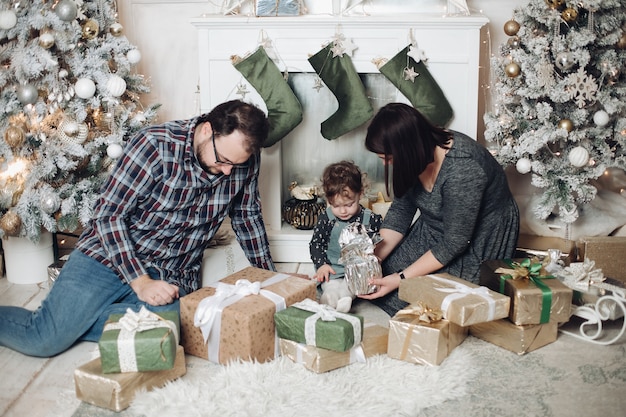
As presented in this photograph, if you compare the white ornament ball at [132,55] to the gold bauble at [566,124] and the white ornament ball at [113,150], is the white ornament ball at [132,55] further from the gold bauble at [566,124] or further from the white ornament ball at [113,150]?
the gold bauble at [566,124]

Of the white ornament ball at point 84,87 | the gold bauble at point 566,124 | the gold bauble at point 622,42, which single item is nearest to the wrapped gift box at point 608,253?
the gold bauble at point 566,124

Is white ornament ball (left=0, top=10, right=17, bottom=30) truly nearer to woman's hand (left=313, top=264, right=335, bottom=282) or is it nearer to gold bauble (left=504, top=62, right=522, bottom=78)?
woman's hand (left=313, top=264, right=335, bottom=282)

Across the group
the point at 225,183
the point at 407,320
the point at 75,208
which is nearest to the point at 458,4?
the point at 225,183

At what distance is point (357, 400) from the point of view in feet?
6.32

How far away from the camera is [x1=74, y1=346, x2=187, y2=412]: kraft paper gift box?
1879 millimetres

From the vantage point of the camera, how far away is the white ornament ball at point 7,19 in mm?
2695

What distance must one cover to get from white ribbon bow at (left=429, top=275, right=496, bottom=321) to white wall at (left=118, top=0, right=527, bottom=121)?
1.69m

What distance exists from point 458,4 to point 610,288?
63.1 inches

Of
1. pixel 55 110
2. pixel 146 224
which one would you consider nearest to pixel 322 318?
pixel 146 224

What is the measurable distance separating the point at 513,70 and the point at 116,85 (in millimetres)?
1812

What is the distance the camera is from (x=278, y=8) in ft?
10.5

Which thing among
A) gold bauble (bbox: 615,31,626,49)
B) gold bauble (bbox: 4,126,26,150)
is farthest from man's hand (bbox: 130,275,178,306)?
gold bauble (bbox: 615,31,626,49)

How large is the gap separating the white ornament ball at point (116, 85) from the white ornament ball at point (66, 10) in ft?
0.99

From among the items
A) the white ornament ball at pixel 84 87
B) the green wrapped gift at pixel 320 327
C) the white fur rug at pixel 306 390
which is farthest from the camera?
the white ornament ball at pixel 84 87
